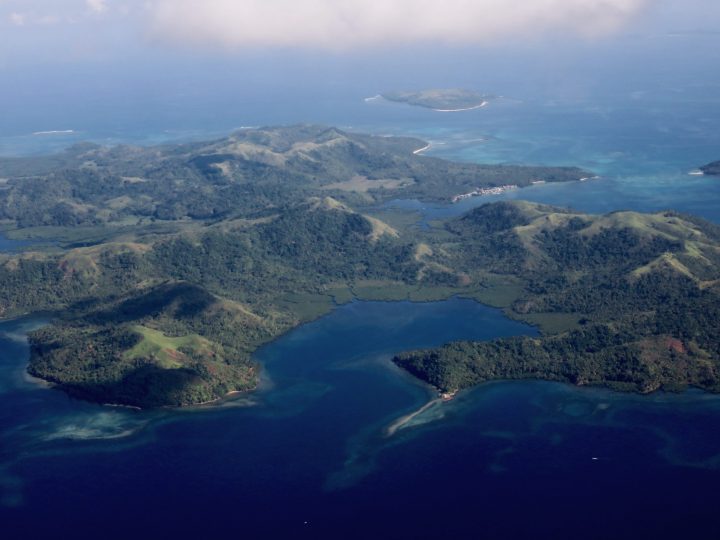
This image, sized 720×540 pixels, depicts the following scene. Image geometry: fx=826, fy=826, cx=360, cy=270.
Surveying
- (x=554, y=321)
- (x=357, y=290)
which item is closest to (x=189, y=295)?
(x=357, y=290)

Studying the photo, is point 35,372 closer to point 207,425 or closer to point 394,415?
point 207,425

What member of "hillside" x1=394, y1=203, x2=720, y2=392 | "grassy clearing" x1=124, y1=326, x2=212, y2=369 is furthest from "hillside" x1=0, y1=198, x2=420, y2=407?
"hillside" x1=394, y1=203, x2=720, y2=392

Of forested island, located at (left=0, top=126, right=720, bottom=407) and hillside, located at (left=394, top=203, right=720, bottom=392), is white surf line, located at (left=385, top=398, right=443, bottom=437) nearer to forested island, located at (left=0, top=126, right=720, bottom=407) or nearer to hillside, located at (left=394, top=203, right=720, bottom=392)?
hillside, located at (left=394, top=203, right=720, bottom=392)

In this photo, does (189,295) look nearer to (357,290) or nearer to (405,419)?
(357,290)

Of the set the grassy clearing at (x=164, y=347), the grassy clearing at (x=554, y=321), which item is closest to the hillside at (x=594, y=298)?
the grassy clearing at (x=554, y=321)

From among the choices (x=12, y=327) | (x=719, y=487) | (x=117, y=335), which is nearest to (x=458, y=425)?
(x=719, y=487)
